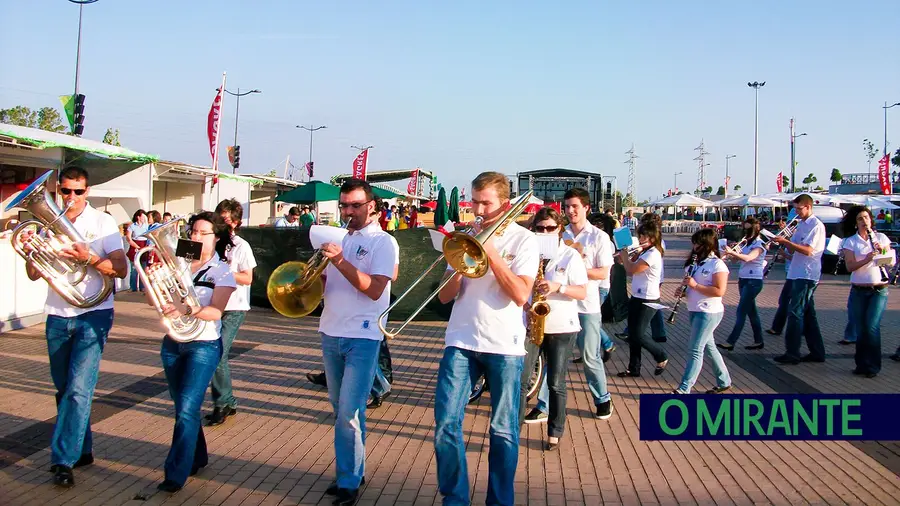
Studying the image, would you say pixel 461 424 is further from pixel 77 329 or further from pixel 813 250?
pixel 813 250

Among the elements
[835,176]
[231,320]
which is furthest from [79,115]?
[835,176]

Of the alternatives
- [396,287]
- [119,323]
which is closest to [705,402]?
[396,287]

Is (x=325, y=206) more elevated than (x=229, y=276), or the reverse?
(x=325, y=206)

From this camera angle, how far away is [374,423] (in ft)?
20.3

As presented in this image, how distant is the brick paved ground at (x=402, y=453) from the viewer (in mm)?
4617

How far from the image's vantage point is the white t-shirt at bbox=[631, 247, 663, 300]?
7.64 meters

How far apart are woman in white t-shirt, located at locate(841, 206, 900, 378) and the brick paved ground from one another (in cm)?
24

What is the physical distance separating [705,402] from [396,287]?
355 inches

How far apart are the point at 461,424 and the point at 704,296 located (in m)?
3.64

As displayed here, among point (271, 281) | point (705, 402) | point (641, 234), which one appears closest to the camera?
point (705, 402)

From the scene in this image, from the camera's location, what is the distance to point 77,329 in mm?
4699

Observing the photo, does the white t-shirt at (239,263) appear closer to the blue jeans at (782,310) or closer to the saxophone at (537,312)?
the saxophone at (537,312)

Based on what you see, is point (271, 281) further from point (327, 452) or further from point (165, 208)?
point (165, 208)

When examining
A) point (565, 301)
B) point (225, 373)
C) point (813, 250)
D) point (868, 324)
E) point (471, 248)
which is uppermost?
point (813, 250)
